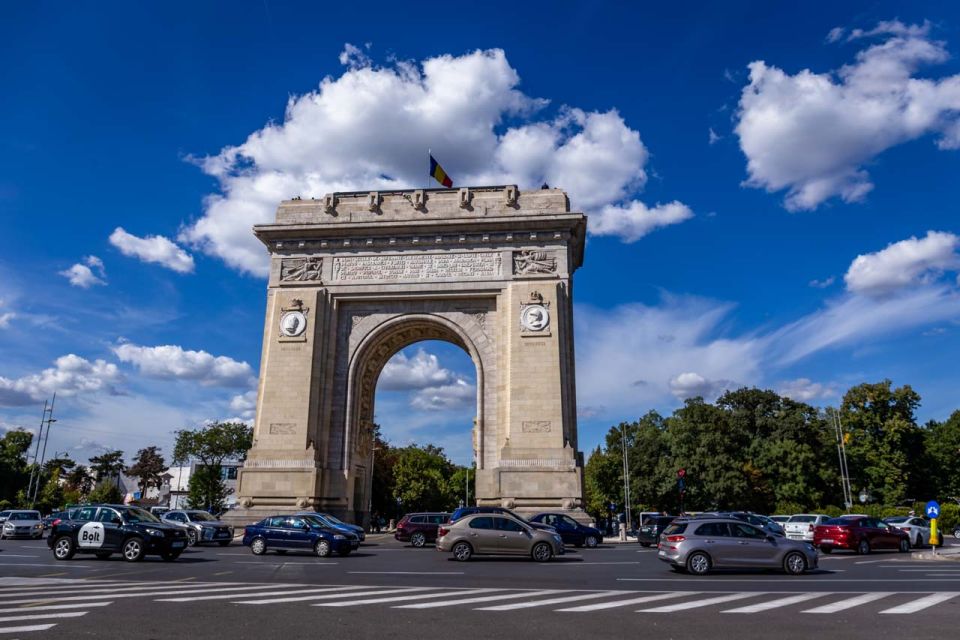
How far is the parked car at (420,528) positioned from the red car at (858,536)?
47.9 feet

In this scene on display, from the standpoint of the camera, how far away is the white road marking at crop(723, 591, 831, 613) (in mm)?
10023

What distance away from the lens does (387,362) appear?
35.8 metres

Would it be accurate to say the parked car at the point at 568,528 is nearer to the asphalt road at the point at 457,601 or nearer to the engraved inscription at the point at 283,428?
the asphalt road at the point at 457,601

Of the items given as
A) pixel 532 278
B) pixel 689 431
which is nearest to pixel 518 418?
pixel 532 278

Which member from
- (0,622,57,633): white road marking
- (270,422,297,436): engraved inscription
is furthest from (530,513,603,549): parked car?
(0,622,57,633): white road marking

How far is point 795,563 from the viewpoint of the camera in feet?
52.9

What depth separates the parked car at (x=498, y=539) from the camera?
18.9m

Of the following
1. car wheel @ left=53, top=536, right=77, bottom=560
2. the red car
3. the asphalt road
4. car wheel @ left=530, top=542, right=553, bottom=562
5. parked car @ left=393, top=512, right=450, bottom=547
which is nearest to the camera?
the asphalt road

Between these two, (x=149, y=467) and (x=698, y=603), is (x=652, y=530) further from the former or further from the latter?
(x=149, y=467)

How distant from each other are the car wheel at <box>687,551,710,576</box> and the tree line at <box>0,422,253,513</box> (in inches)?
2112

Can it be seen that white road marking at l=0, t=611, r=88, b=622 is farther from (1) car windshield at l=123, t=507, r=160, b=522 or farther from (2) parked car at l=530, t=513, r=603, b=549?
(2) parked car at l=530, t=513, r=603, b=549

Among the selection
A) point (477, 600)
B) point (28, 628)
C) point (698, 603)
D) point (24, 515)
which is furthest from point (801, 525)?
point (24, 515)

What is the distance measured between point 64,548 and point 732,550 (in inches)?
705

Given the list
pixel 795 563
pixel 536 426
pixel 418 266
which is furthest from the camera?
pixel 418 266
